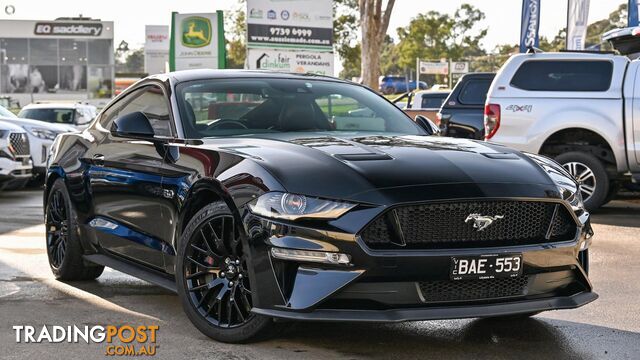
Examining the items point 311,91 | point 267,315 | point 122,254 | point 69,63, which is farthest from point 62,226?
point 69,63

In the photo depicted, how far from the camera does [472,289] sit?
5031 mm

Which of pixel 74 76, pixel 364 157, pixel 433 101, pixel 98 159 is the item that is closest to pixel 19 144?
pixel 98 159

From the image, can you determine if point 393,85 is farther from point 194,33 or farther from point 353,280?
point 353,280

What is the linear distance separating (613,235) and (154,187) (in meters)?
6.02

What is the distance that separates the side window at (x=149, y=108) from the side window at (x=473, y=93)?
12090mm

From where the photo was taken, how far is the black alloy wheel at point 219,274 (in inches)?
208

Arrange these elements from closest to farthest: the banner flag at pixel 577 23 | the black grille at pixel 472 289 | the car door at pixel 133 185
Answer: the black grille at pixel 472 289
the car door at pixel 133 185
the banner flag at pixel 577 23

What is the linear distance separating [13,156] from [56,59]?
5190 centimetres

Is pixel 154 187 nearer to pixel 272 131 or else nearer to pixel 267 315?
pixel 272 131

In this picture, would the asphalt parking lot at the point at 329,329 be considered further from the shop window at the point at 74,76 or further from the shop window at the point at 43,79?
the shop window at the point at 43,79

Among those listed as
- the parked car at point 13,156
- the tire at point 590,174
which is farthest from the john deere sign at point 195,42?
the tire at point 590,174

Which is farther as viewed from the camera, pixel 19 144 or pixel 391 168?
pixel 19 144

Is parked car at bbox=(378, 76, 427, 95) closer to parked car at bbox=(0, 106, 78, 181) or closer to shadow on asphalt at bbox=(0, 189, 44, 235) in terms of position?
parked car at bbox=(0, 106, 78, 181)

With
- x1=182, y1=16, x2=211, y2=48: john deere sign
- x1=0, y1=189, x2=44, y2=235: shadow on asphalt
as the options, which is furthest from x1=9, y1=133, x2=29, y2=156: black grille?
x1=182, y1=16, x2=211, y2=48: john deere sign
